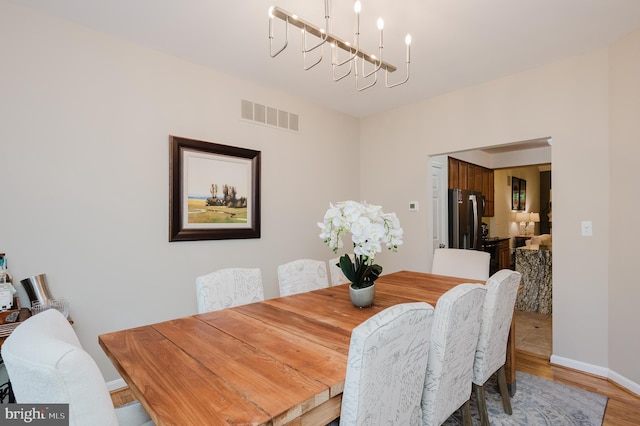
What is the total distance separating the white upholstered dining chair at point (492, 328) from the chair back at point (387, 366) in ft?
2.45

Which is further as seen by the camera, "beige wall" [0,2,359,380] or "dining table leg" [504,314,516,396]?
"dining table leg" [504,314,516,396]

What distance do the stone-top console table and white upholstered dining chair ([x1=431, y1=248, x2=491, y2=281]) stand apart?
1.73 meters

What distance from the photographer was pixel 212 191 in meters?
2.98

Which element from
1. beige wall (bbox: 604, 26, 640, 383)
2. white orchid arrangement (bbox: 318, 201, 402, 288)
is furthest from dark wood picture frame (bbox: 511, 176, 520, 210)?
white orchid arrangement (bbox: 318, 201, 402, 288)

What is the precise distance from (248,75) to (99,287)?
2.21 m

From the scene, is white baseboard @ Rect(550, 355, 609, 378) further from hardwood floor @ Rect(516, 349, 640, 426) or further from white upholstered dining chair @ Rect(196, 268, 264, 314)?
white upholstered dining chair @ Rect(196, 268, 264, 314)

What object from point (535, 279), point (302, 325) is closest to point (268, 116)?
point (302, 325)

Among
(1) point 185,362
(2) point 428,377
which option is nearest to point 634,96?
(2) point 428,377

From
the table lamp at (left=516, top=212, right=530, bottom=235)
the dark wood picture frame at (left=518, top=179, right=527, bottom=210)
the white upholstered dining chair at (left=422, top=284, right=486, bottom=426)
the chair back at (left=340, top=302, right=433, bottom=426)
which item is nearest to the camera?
the chair back at (left=340, top=302, right=433, bottom=426)

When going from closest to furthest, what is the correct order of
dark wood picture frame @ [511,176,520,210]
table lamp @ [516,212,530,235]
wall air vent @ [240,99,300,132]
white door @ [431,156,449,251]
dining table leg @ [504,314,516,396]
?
dining table leg @ [504,314,516,396], wall air vent @ [240,99,300,132], white door @ [431,156,449,251], dark wood picture frame @ [511,176,520,210], table lamp @ [516,212,530,235]

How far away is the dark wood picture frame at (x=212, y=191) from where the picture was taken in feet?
9.00

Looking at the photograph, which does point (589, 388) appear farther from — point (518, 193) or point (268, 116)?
point (518, 193)

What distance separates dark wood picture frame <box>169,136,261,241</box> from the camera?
2.74m

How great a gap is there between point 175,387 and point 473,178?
5.36 meters
